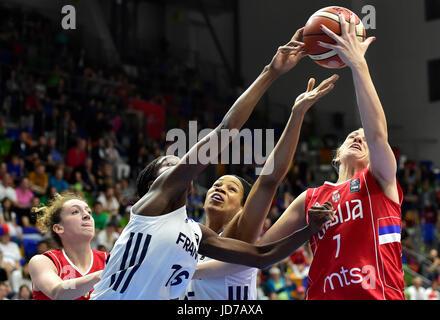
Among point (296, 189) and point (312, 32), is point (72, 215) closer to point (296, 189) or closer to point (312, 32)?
point (312, 32)

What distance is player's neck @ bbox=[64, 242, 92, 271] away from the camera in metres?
4.40

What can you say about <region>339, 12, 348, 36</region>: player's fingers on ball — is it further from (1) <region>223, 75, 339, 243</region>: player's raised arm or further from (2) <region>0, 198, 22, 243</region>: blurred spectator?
(2) <region>0, 198, 22, 243</region>: blurred spectator

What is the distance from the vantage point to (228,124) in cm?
328

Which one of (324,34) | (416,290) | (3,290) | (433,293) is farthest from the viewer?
(416,290)

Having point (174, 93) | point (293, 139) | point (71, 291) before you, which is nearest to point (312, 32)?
point (293, 139)

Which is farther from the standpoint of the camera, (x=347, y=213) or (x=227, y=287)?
(x=227, y=287)

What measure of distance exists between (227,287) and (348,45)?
171 centimetres

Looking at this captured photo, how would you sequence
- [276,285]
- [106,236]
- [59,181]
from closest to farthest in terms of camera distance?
[106,236] < [59,181] < [276,285]

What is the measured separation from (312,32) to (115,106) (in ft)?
40.2

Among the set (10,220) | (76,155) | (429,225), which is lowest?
(429,225)

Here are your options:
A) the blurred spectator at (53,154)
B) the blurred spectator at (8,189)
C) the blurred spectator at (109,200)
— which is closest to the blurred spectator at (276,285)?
the blurred spectator at (109,200)

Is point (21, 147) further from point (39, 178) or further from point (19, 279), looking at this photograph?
point (19, 279)

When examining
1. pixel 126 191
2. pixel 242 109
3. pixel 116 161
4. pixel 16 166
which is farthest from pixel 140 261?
pixel 116 161

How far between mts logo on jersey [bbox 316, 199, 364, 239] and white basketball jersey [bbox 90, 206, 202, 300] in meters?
0.85
